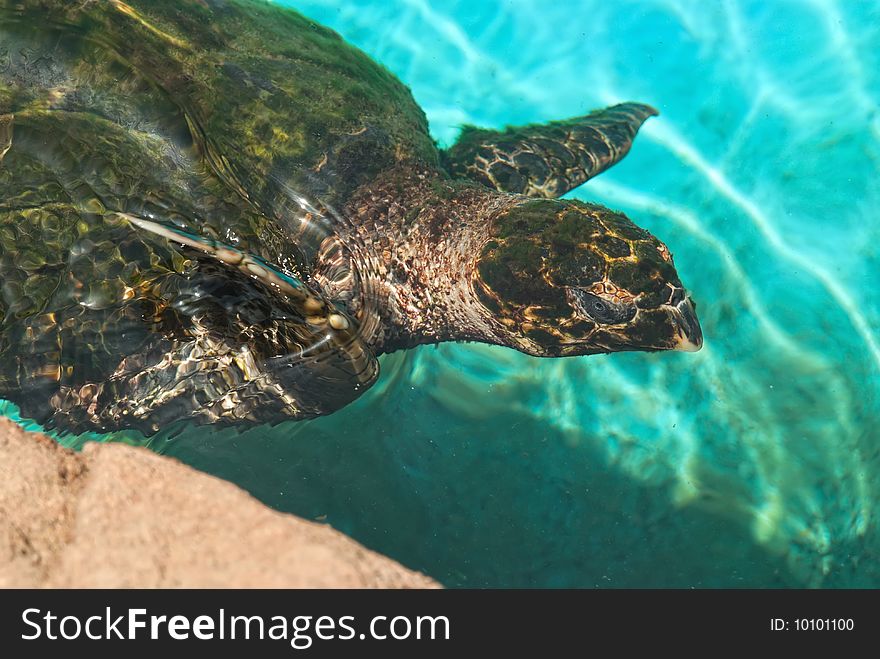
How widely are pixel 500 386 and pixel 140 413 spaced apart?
1940mm

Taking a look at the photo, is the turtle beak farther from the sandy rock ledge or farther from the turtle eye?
the sandy rock ledge

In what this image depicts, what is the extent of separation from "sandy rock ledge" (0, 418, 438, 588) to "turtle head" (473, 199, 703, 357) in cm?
168

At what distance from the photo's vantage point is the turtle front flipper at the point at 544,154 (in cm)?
432

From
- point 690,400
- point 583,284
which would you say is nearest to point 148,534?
point 583,284

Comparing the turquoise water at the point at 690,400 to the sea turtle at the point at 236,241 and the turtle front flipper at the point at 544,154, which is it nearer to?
the turtle front flipper at the point at 544,154

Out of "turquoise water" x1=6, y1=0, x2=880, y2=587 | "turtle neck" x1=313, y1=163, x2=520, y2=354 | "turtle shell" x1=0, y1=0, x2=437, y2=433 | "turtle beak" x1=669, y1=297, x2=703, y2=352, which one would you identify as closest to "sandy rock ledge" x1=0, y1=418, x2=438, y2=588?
"turtle shell" x1=0, y1=0, x2=437, y2=433

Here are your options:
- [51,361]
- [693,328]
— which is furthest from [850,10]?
[51,361]

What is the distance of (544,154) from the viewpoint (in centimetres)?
441

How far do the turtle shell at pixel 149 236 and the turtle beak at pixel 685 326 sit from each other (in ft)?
4.76

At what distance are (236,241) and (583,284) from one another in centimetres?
160

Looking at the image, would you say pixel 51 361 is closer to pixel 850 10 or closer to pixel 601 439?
pixel 601 439

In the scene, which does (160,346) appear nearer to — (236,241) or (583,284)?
(236,241)

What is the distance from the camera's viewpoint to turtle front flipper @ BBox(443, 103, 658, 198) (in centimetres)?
432
